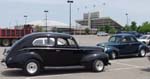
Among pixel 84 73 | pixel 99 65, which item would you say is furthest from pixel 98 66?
pixel 84 73

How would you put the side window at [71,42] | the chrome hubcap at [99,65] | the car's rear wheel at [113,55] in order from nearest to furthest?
1. the side window at [71,42]
2. the chrome hubcap at [99,65]
3. the car's rear wheel at [113,55]

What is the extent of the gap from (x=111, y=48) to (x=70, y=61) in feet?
24.1

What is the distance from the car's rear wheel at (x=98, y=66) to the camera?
15.6m

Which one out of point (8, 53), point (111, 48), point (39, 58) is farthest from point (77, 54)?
point (111, 48)

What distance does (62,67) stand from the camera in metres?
15.5

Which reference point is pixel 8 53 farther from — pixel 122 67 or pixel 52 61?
pixel 122 67

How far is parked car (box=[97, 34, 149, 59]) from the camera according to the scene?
22.4 metres

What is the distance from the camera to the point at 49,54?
1475 centimetres

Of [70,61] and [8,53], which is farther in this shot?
[70,61]

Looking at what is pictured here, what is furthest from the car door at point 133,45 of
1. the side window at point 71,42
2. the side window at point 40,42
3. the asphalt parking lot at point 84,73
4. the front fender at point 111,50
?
the side window at point 40,42

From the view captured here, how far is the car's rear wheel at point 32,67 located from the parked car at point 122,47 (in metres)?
8.20

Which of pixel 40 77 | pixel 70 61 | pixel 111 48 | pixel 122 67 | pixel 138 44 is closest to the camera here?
pixel 40 77

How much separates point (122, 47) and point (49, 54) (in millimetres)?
8972

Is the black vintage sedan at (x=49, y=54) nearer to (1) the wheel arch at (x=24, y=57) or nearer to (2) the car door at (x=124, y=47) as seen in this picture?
(1) the wheel arch at (x=24, y=57)
